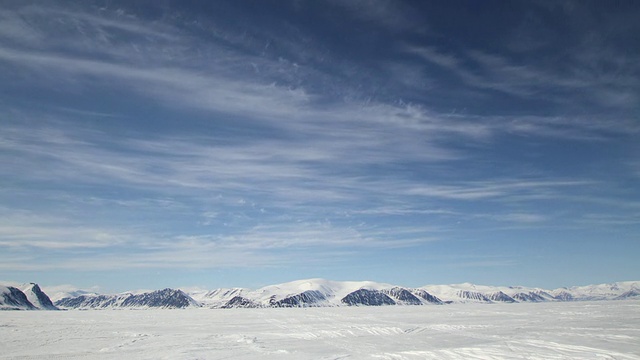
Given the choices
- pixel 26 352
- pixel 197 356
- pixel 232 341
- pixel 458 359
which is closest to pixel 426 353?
pixel 458 359

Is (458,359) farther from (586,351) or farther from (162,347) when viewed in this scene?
(162,347)

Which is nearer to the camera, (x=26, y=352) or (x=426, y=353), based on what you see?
(x=426, y=353)

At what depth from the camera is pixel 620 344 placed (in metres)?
27.1

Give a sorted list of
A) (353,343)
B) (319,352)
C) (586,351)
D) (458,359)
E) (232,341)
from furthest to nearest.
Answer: (232,341)
(353,343)
(319,352)
(586,351)
(458,359)

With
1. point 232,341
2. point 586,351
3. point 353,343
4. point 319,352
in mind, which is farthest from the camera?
point 232,341

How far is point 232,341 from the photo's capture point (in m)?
32.7

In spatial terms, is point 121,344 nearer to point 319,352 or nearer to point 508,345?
point 319,352

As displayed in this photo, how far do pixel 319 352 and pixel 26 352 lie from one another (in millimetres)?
20286

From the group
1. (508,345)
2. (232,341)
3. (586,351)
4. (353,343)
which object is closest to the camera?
(586,351)

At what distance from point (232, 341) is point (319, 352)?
33.6 feet

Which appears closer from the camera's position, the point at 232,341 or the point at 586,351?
the point at 586,351

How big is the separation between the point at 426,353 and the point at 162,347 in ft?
62.8

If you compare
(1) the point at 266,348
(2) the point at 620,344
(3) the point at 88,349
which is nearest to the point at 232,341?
(1) the point at 266,348

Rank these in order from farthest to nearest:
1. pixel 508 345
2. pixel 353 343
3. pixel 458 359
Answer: pixel 353 343, pixel 508 345, pixel 458 359
